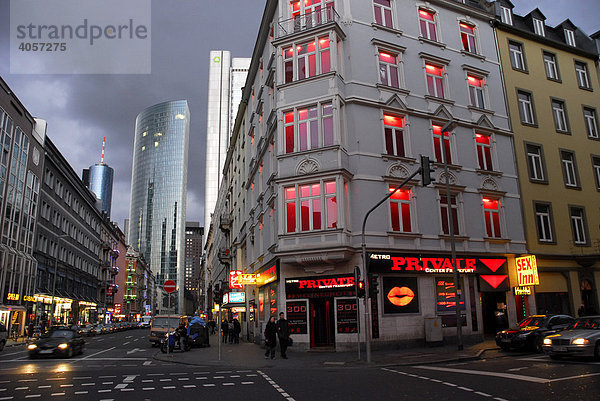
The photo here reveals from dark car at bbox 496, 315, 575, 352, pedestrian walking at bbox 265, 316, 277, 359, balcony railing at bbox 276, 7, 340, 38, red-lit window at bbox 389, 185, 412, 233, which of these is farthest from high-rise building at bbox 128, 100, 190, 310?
dark car at bbox 496, 315, 575, 352

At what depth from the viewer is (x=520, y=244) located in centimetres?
2602

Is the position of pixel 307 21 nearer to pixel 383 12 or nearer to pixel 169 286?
pixel 383 12

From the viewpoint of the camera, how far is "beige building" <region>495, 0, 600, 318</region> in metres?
26.9

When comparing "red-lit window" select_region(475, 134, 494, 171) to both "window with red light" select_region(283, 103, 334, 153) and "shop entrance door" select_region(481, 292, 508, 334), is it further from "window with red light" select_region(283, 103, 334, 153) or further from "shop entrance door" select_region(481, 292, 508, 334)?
"window with red light" select_region(283, 103, 334, 153)

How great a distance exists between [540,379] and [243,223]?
97.3 feet

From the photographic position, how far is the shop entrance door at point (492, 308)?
2492 centimetres

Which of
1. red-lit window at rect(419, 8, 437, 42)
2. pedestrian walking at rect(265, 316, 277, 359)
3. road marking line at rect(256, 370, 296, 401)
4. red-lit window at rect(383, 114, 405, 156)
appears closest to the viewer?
road marking line at rect(256, 370, 296, 401)

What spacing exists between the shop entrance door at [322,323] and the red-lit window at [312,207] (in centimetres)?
369

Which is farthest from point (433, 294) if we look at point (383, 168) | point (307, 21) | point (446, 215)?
point (307, 21)

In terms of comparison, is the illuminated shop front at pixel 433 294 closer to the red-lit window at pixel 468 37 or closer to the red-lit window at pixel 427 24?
the red-lit window at pixel 468 37

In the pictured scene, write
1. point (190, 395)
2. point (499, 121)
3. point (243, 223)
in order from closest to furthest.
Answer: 1. point (190, 395)
2. point (499, 121)
3. point (243, 223)

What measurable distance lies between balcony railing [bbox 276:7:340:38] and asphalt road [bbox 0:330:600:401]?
18.0 m

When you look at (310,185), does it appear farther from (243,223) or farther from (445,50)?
(243,223)

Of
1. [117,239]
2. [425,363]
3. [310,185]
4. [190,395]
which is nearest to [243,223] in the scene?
[310,185]
